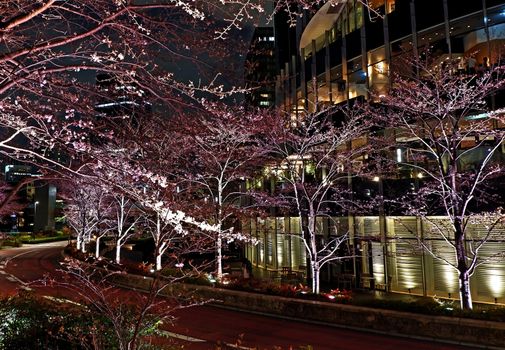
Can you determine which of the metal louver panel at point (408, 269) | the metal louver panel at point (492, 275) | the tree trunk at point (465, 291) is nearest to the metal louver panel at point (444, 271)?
the metal louver panel at point (408, 269)

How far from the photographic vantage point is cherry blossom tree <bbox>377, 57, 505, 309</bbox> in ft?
46.8

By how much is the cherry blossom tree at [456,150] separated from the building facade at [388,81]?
2.18ft

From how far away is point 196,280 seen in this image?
20266 mm

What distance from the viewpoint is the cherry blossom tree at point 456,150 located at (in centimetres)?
1427

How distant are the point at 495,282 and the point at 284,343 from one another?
11394 millimetres

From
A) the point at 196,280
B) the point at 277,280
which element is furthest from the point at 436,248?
the point at 196,280

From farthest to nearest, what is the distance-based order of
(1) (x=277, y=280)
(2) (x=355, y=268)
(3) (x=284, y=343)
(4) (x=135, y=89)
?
(1) (x=277, y=280) → (2) (x=355, y=268) → (3) (x=284, y=343) → (4) (x=135, y=89)

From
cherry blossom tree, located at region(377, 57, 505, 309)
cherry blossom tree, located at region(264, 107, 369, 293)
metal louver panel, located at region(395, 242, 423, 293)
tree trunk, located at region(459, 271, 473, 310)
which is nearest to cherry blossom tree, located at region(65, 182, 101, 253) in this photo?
cherry blossom tree, located at region(264, 107, 369, 293)

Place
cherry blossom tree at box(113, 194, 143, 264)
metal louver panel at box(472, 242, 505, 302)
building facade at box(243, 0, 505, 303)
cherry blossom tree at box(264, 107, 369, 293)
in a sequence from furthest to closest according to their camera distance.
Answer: cherry blossom tree at box(113, 194, 143, 264), building facade at box(243, 0, 505, 303), cherry blossom tree at box(264, 107, 369, 293), metal louver panel at box(472, 242, 505, 302)

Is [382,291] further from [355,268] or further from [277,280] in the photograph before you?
[277,280]

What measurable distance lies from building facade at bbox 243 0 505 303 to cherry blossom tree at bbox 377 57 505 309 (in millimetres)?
666

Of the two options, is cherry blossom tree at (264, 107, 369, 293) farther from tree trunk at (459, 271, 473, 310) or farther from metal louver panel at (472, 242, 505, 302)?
metal louver panel at (472, 242, 505, 302)

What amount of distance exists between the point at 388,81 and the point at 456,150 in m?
7.19

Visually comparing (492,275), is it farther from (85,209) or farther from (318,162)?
(85,209)
